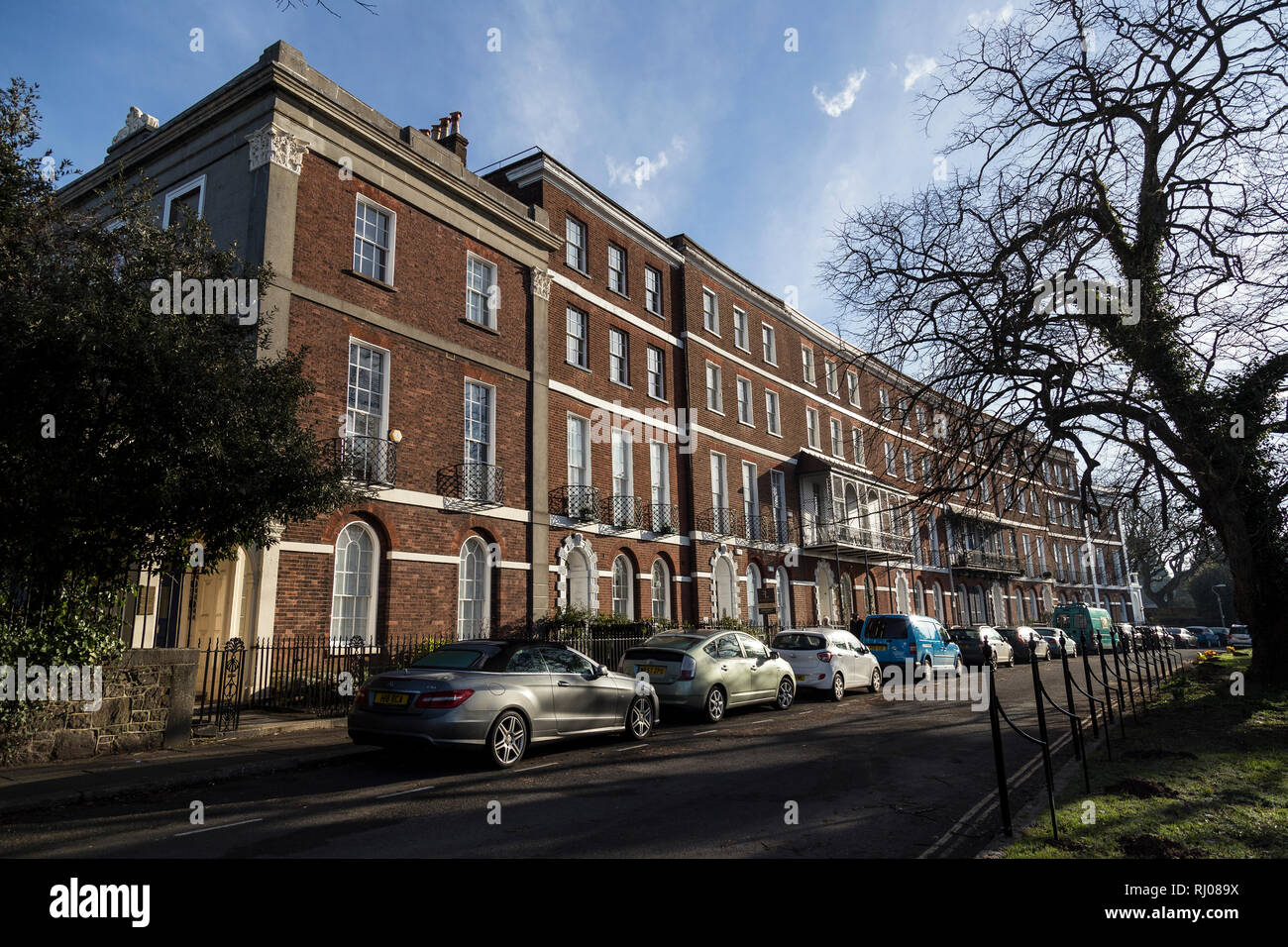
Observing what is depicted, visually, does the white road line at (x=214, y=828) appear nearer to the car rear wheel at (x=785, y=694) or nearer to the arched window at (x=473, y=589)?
the car rear wheel at (x=785, y=694)

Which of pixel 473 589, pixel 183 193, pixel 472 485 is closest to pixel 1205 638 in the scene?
pixel 473 589

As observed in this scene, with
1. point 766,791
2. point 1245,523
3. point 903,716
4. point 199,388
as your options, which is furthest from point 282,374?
point 1245,523

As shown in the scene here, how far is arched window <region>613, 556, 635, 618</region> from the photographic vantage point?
23.1m

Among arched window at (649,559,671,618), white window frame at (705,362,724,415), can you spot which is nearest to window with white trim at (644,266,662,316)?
white window frame at (705,362,724,415)

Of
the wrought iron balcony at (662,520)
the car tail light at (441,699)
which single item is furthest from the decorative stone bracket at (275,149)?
the wrought iron balcony at (662,520)

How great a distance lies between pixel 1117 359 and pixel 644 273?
17.1 m

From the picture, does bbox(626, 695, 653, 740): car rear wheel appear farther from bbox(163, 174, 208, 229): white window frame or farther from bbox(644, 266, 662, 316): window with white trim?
bbox(644, 266, 662, 316): window with white trim

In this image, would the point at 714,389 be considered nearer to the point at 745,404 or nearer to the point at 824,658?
the point at 745,404

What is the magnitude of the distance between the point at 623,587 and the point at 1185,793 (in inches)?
682

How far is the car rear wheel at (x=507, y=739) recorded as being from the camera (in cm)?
862

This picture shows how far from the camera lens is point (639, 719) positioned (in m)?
11.3

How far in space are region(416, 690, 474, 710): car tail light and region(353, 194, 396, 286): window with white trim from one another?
11.5m

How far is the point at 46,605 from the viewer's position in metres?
9.24
